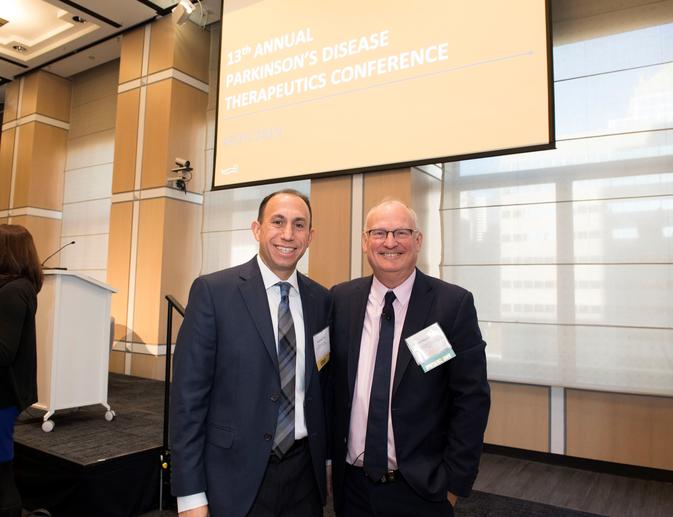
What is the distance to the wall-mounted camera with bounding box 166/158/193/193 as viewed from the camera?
542 cm

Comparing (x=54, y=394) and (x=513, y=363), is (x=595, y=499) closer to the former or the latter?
(x=513, y=363)

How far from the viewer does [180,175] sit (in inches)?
219

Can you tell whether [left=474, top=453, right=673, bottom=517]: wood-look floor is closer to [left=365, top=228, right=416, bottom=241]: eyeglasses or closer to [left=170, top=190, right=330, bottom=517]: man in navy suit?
[left=170, top=190, right=330, bottom=517]: man in navy suit

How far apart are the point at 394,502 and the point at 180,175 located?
4930mm

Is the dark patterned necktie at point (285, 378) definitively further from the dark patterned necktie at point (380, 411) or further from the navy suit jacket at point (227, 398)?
the dark patterned necktie at point (380, 411)

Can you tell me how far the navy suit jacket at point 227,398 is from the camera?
130 cm

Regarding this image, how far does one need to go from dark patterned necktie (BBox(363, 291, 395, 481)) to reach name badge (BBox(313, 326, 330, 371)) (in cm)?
17

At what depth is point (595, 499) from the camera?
2.90 meters

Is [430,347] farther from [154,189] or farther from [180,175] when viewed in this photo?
[154,189]

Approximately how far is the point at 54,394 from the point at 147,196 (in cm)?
309

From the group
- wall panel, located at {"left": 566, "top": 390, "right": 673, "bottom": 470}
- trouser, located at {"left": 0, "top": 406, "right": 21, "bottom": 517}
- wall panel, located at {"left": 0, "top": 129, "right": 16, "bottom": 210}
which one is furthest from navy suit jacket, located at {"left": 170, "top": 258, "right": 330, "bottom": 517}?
wall panel, located at {"left": 0, "top": 129, "right": 16, "bottom": 210}

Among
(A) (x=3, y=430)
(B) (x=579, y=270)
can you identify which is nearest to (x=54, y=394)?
(A) (x=3, y=430)

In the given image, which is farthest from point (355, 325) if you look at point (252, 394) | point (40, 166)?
point (40, 166)

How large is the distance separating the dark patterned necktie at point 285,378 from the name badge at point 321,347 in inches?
2.8
